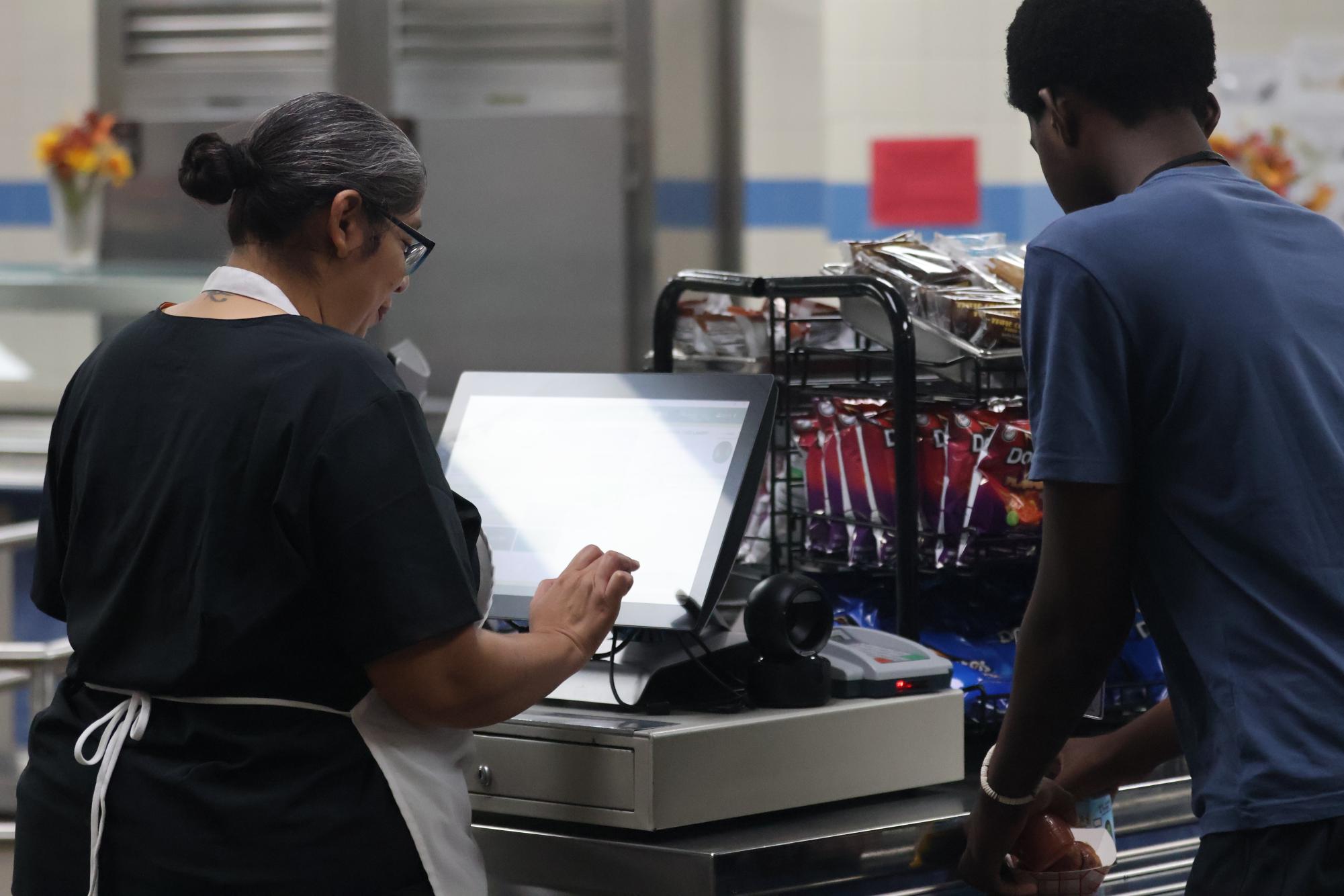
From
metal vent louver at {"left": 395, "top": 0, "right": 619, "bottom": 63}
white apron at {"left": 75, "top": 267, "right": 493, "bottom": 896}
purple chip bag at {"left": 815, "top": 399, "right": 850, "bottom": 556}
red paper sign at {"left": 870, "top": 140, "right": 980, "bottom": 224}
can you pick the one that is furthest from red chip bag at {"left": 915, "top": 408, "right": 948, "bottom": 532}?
red paper sign at {"left": 870, "top": 140, "right": 980, "bottom": 224}

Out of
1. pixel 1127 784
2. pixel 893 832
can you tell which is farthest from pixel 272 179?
pixel 1127 784

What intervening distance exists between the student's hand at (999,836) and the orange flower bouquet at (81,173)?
3.44m

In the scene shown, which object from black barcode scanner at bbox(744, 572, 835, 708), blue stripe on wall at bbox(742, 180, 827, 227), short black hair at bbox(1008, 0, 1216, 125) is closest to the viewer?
short black hair at bbox(1008, 0, 1216, 125)

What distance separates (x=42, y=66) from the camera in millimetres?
4773

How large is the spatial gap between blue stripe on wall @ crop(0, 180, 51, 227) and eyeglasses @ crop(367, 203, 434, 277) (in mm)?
4143

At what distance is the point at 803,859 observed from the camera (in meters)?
1.31

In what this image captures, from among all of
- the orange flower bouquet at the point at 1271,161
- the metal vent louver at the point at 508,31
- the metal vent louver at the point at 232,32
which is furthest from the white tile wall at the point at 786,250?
the metal vent louver at the point at 232,32

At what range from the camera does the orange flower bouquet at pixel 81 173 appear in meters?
4.04

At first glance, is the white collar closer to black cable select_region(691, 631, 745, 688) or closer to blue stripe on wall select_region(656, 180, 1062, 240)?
black cable select_region(691, 631, 745, 688)

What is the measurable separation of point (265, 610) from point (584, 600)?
286mm

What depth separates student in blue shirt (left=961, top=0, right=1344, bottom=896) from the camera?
42.0 inches

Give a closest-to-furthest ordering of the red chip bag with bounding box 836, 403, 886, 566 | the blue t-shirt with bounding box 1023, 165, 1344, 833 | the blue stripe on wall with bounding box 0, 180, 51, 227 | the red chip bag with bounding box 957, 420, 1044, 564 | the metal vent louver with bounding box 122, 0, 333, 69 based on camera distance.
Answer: the blue t-shirt with bounding box 1023, 165, 1344, 833 < the red chip bag with bounding box 957, 420, 1044, 564 < the red chip bag with bounding box 836, 403, 886, 566 < the metal vent louver with bounding box 122, 0, 333, 69 < the blue stripe on wall with bounding box 0, 180, 51, 227

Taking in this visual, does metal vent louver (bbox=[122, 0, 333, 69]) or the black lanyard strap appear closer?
the black lanyard strap

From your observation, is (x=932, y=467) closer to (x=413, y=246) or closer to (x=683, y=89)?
(x=413, y=246)
